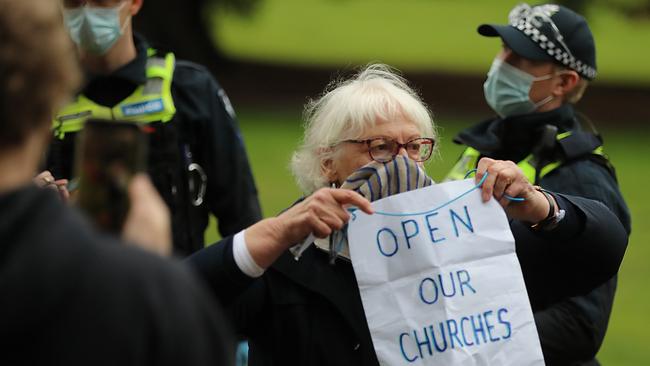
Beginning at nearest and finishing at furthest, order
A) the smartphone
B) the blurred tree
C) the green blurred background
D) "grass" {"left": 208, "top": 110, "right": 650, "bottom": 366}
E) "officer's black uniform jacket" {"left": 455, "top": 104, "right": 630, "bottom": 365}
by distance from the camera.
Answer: the smartphone → "officer's black uniform jacket" {"left": 455, "top": 104, "right": 630, "bottom": 365} → "grass" {"left": 208, "top": 110, "right": 650, "bottom": 366} → the green blurred background → the blurred tree

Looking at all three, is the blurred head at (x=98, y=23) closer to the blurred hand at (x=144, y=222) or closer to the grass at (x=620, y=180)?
the grass at (x=620, y=180)

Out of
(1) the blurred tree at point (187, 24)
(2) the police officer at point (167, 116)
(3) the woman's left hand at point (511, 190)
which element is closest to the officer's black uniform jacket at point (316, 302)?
(3) the woman's left hand at point (511, 190)

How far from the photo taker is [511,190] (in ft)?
10.6

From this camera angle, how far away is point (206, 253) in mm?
3180

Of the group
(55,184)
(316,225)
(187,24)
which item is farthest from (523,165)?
(187,24)

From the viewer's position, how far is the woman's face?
3.50 meters

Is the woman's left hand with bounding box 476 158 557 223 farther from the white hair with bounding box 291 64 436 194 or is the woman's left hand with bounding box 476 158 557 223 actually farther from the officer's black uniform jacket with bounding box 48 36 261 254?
the officer's black uniform jacket with bounding box 48 36 261 254

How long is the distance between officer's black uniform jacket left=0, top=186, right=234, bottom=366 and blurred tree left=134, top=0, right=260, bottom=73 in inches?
792

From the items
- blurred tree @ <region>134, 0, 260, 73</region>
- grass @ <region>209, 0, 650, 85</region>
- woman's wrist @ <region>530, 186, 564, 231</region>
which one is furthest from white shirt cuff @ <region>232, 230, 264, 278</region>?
grass @ <region>209, 0, 650, 85</region>

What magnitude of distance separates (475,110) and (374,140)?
20295 millimetres

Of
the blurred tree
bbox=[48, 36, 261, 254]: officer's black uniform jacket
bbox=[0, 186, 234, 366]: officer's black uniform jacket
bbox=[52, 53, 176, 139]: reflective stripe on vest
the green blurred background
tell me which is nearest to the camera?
bbox=[0, 186, 234, 366]: officer's black uniform jacket

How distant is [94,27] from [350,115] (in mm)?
1763

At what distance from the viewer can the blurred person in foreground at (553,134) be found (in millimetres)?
4102

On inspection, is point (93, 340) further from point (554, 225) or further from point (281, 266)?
point (554, 225)
